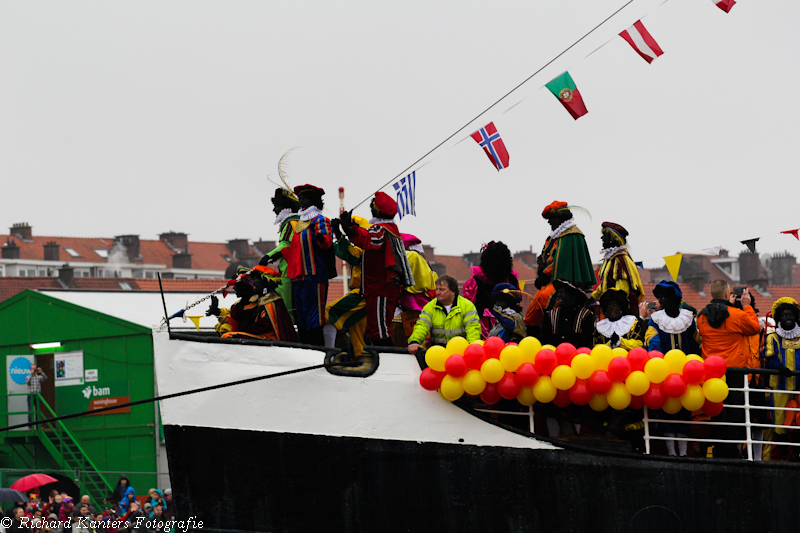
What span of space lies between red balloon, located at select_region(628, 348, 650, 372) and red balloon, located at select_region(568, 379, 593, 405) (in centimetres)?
35

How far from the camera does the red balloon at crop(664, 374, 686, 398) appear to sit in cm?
661

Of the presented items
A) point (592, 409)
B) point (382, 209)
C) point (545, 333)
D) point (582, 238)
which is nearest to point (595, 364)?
point (592, 409)

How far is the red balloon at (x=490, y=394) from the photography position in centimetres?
693

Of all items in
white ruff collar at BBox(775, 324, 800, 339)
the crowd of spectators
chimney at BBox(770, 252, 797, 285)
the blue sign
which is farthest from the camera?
chimney at BBox(770, 252, 797, 285)

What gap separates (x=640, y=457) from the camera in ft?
22.6

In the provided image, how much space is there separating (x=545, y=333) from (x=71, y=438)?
48.2 feet

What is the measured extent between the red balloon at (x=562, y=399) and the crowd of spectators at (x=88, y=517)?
7.84 meters

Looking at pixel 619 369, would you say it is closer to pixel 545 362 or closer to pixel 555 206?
pixel 545 362

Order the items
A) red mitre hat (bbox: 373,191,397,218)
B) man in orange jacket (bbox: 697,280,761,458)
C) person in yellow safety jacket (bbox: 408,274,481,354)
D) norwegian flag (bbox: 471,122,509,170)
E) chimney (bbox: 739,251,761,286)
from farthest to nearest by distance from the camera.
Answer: chimney (bbox: 739,251,761,286), norwegian flag (bbox: 471,122,509,170), red mitre hat (bbox: 373,191,397,218), person in yellow safety jacket (bbox: 408,274,481,354), man in orange jacket (bbox: 697,280,761,458)

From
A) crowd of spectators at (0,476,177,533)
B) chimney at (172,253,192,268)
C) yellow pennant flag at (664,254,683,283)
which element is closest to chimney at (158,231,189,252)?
chimney at (172,253,192,268)

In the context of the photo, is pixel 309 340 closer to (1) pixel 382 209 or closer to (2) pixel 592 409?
(1) pixel 382 209

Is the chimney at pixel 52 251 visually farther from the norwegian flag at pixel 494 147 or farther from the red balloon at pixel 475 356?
the red balloon at pixel 475 356

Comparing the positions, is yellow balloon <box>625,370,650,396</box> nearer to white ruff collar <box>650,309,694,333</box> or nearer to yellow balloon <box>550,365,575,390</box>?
yellow balloon <box>550,365,575,390</box>

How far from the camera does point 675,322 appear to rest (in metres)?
7.20
